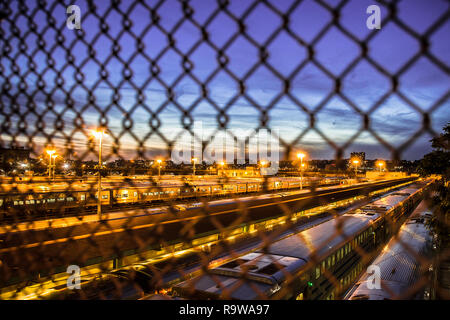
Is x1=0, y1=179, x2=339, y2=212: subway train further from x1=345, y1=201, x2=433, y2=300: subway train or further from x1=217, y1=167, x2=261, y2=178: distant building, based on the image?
x1=345, y1=201, x2=433, y2=300: subway train

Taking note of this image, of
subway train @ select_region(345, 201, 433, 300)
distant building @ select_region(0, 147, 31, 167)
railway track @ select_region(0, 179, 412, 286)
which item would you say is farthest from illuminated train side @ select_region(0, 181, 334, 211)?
subway train @ select_region(345, 201, 433, 300)

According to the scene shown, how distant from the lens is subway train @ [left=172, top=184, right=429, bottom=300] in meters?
1.53

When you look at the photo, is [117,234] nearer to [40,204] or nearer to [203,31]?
[203,31]

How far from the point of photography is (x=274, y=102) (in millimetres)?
1363

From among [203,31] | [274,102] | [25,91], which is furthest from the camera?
[25,91]

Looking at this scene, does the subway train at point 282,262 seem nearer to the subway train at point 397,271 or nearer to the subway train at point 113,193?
the subway train at point 397,271

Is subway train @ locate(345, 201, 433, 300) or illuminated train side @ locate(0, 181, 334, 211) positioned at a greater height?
illuminated train side @ locate(0, 181, 334, 211)

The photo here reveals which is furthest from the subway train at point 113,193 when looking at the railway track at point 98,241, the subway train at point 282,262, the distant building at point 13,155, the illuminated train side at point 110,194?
the subway train at point 282,262

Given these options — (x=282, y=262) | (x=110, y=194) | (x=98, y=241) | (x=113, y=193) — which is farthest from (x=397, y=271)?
(x=113, y=193)

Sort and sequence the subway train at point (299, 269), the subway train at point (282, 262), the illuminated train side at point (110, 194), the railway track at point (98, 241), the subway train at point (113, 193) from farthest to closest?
the subway train at point (282, 262) < the illuminated train side at point (110, 194) < the subway train at point (113, 193) < the railway track at point (98, 241) < the subway train at point (299, 269)

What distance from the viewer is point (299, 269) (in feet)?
7.41

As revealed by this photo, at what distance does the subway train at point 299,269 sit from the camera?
5.01ft
